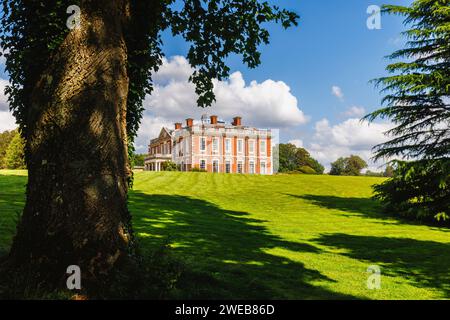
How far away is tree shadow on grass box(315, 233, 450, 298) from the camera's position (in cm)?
720

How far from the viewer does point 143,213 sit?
44.7 feet

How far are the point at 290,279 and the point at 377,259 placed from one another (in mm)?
3599

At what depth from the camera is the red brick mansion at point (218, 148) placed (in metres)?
63.4

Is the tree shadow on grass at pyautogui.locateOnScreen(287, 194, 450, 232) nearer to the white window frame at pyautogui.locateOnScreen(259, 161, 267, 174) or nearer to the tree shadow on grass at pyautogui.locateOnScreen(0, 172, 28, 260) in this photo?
the tree shadow on grass at pyautogui.locateOnScreen(0, 172, 28, 260)

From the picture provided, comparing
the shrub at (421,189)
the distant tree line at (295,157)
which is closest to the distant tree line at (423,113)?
the shrub at (421,189)

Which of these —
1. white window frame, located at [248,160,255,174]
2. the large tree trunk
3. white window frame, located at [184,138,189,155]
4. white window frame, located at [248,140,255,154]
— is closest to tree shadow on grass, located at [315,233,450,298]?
the large tree trunk

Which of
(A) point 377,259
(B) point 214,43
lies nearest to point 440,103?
(A) point 377,259

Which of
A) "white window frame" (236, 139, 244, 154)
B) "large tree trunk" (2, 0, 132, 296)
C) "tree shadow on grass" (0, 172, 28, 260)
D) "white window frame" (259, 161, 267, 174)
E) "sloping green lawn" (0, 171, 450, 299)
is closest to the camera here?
"large tree trunk" (2, 0, 132, 296)

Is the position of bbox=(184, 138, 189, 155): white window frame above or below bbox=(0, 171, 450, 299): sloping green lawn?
above

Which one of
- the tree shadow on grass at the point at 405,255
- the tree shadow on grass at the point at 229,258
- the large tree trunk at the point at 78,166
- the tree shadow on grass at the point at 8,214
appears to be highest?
the large tree trunk at the point at 78,166

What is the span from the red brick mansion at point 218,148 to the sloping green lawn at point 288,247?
43.1 meters

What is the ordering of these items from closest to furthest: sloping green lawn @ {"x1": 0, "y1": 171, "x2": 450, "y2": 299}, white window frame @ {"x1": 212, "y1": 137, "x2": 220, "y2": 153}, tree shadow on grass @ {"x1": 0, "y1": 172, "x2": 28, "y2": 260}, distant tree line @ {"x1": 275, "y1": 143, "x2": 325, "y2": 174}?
sloping green lawn @ {"x1": 0, "y1": 171, "x2": 450, "y2": 299} < tree shadow on grass @ {"x1": 0, "y1": 172, "x2": 28, "y2": 260} < white window frame @ {"x1": 212, "y1": 137, "x2": 220, "y2": 153} < distant tree line @ {"x1": 275, "y1": 143, "x2": 325, "y2": 174}

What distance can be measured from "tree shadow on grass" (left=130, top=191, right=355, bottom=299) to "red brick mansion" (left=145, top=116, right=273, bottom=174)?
49.0 metres

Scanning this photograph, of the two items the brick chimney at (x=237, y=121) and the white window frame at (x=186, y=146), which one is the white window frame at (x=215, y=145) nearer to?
the white window frame at (x=186, y=146)
